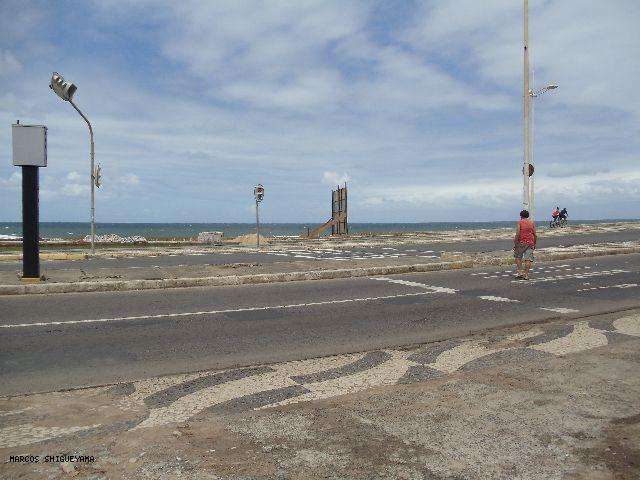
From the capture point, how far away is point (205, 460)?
3.18 metres

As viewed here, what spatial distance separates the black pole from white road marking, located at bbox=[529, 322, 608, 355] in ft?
33.7

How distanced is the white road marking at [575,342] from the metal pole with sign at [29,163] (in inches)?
402

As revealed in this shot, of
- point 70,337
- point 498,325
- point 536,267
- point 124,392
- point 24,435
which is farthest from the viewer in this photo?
point 536,267

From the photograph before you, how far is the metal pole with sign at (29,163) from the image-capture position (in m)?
11.3

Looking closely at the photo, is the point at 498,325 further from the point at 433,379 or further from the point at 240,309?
the point at 240,309

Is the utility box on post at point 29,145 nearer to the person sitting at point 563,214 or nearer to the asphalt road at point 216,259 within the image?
the asphalt road at point 216,259

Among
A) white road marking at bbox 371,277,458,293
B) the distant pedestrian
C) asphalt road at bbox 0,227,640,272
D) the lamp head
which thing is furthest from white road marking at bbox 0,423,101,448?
the lamp head

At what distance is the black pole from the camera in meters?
11.4

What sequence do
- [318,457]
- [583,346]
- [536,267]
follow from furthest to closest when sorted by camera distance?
[536,267] < [583,346] < [318,457]

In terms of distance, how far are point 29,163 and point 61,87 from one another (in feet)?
26.0

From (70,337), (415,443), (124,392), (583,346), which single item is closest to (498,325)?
(583,346)

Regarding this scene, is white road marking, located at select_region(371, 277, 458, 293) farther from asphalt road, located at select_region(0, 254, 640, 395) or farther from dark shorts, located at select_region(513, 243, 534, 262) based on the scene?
dark shorts, located at select_region(513, 243, 534, 262)

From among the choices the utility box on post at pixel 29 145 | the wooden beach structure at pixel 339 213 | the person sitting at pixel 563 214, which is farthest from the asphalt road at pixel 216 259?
the person sitting at pixel 563 214

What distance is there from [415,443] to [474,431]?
477 millimetres
